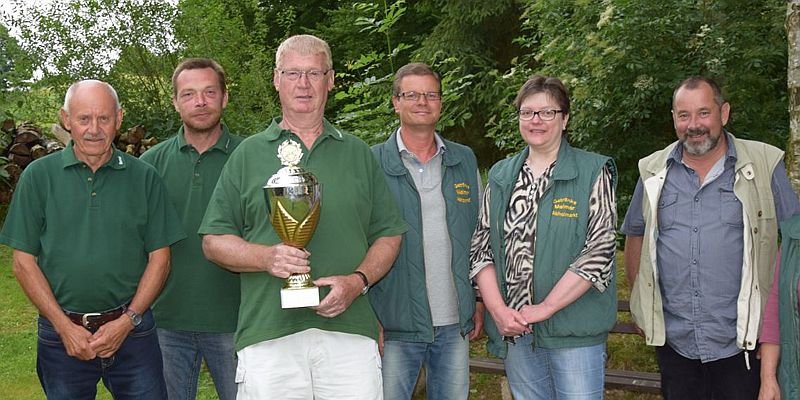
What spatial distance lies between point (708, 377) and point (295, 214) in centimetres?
207

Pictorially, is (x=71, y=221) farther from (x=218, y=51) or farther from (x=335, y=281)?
(x=218, y=51)

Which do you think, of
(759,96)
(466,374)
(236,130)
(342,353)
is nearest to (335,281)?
(342,353)

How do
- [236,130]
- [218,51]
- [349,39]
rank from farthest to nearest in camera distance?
1. [349,39]
2. [218,51]
3. [236,130]

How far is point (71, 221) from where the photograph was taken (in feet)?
11.3

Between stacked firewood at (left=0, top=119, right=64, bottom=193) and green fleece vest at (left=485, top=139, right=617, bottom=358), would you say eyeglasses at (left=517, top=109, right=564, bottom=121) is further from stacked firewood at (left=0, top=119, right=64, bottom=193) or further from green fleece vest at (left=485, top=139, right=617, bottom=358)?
stacked firewood at (left=0, top=119, right=64, bottom=193)

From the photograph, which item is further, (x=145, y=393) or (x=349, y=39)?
(x=349, y=39)

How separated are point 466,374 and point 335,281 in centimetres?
119

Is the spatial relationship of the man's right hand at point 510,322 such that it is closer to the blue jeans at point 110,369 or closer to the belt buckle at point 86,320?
the blue jeans at point 110,369

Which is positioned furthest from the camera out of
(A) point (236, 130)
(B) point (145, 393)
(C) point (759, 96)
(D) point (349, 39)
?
(D) point (349, 39)

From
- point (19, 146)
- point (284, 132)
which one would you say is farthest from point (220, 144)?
point (19, 146)

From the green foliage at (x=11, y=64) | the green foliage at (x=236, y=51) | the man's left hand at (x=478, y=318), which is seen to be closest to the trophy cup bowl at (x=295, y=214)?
the man's left hand at (x=478, y=318)

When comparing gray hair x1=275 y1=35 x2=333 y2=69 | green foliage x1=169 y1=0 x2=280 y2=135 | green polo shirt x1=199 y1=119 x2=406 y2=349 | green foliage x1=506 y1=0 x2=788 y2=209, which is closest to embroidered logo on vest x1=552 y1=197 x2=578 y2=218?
green polo shirt x1=199 y1=119 x2=406 y2=349

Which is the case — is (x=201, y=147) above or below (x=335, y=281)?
above

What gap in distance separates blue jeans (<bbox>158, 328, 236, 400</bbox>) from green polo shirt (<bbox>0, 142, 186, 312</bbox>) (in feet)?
1.54
